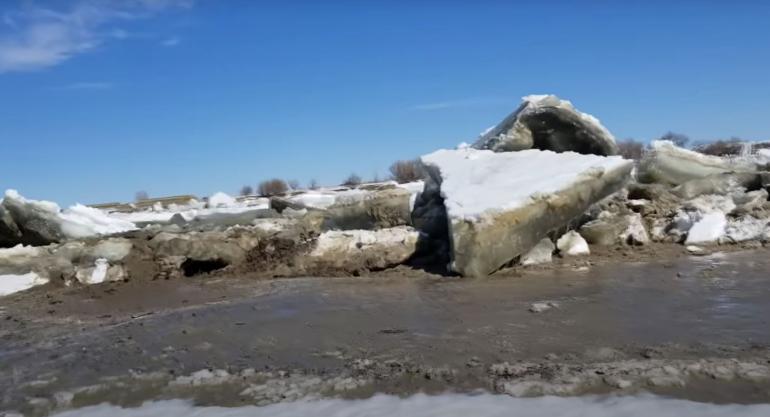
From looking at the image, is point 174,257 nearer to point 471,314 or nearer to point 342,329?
point 342,329

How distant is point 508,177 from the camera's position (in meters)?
7.36

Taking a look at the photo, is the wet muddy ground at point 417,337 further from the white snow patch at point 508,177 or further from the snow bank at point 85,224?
the snow bank at point 85,224

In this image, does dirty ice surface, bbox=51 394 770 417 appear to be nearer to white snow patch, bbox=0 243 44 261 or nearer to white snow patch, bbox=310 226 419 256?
white snow patch, bbox=310 226 419 256

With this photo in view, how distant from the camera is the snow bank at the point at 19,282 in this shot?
7719 mm

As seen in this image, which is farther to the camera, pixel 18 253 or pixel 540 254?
pixel 18 253

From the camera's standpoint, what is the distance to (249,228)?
29.1 feet

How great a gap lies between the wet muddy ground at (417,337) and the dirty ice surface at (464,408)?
0.44 feet

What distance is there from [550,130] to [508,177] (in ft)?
7.19

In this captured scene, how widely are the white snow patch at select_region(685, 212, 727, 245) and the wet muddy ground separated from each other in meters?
0.61

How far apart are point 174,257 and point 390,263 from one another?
2802 mm

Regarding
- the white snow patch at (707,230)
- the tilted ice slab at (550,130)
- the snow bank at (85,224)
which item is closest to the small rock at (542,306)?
the white snow patch at (707,230)

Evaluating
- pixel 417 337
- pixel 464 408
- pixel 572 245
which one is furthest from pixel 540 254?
pixel 464 408

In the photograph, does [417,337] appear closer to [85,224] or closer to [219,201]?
[85,224]

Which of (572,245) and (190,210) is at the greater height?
(190,210)
